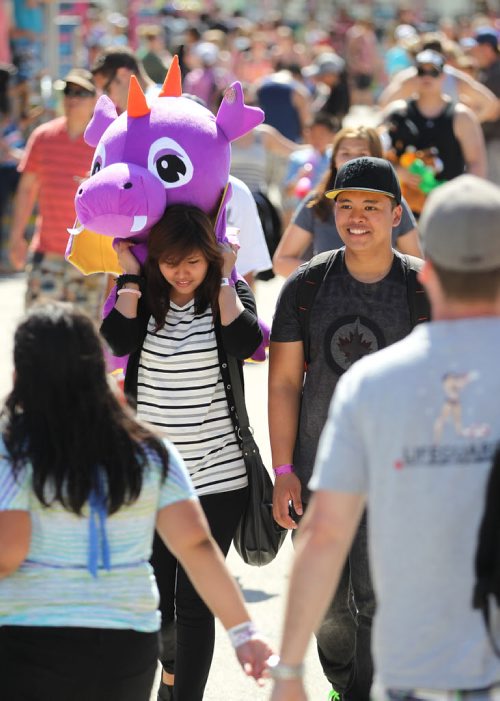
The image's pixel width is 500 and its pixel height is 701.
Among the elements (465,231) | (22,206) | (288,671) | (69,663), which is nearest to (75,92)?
(22,206)

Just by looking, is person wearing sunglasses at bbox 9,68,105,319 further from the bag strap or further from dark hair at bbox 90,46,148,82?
the bag strap

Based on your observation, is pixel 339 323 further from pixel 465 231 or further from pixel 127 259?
pixel 465 231

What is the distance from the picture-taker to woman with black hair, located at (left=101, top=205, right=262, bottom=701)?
414 centimetres

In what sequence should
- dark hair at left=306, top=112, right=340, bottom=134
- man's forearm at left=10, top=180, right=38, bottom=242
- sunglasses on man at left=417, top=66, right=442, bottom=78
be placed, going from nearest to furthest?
man's forearm at left=10, top=180, right=38, bottom=242 → sunglasses on man at left=417, top=66, right=442, bottom=78 → dark hair at left=306, top=112, right=340, bottom=134

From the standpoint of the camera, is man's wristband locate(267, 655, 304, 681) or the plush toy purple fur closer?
man's wristband locate(267, 655, 304, 681)

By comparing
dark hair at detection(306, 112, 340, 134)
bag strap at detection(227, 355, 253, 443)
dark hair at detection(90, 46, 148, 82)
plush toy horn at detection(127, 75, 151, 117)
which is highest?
dark hair at detection(90, 46, 148, 82)

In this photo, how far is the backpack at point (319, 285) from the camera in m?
4.09

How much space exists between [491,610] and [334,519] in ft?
1.13

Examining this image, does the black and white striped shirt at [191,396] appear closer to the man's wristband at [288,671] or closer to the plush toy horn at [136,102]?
the plush toy horn at [136,102]

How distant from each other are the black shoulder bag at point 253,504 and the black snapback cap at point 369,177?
0.66 meters

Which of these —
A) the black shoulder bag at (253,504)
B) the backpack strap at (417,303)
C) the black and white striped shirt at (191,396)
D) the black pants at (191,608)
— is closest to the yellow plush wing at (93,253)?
the black and white striped shirt at (191,396)

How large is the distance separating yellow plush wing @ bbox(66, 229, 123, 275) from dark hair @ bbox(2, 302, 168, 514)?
6.52 feet

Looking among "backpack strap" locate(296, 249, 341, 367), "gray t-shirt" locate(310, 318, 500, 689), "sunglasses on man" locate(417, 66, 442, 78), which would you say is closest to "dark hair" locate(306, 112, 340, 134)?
"sunglasses on man" locate(417, 66, 442, 78)

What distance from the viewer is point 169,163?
4367mm
